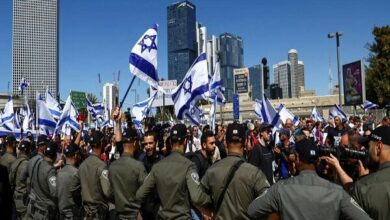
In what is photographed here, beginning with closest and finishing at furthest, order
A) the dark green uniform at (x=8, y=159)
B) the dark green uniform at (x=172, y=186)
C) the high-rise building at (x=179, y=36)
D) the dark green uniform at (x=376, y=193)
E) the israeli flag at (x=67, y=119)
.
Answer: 1. the dark green uniform at (x=376, y=193)
2. the dark green uniform at (x=172, y=186)
3. the dark green uniform at (x=8, y=159)
4. the israeli flag at (x=67, y=119)
5. the high-rise building at (x=179, y=36)

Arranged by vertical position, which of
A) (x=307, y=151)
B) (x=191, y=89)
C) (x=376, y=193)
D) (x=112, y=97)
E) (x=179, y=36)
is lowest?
(x=376, y=193)

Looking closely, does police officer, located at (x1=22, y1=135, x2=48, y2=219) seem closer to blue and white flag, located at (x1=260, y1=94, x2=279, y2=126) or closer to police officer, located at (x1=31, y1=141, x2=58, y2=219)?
police officer, located at (x1=31, y1=141, x2=58, y2=219)

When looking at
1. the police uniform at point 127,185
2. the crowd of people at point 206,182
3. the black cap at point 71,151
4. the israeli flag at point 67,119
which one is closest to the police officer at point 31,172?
the crowd of people at point 206,182

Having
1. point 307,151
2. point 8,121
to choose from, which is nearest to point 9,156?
point 307,151

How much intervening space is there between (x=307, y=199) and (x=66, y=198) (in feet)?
14.0

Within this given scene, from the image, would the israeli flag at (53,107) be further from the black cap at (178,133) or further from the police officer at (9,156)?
the black cap at (178,133)

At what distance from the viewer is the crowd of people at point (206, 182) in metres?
3.36

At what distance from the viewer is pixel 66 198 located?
6.45 metres

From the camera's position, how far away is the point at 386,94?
39.4 metres

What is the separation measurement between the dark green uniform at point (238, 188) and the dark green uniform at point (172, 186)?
1.33 ft

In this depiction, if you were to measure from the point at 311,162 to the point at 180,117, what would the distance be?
26.8 ft

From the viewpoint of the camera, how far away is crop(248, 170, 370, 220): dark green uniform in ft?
10.5

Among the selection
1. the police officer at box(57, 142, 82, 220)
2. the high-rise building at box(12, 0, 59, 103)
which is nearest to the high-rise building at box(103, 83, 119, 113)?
the police officer at box(57, 142, 82, 220)

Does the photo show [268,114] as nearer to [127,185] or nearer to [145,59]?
[145,59]
